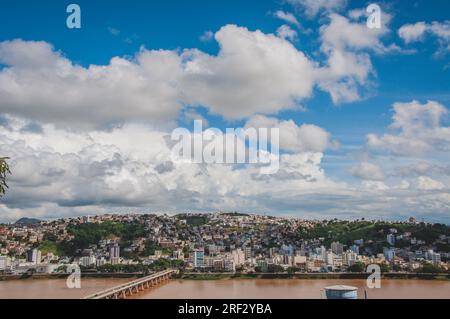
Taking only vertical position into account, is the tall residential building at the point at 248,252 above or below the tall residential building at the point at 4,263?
above

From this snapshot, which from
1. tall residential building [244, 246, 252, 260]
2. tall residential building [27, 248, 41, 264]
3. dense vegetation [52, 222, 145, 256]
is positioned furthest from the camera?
dense vegetation [52, 222, 145, 256]

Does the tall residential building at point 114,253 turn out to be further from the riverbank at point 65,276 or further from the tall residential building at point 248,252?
the tall residential building at point 248,252

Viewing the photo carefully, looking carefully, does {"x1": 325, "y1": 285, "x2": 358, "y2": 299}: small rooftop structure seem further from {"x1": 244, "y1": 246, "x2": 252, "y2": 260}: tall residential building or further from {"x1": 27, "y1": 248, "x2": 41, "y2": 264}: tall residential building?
{"x1": 27, "y1": 248, "x2": 41, "y2": 264}: tall residential building

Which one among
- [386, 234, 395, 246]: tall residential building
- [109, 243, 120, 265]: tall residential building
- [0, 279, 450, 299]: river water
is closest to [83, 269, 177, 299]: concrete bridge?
[0, 279, 450, 299]: river water

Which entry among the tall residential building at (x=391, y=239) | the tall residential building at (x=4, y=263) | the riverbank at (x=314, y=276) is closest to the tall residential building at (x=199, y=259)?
the riverbank at (x=314, y=276)
